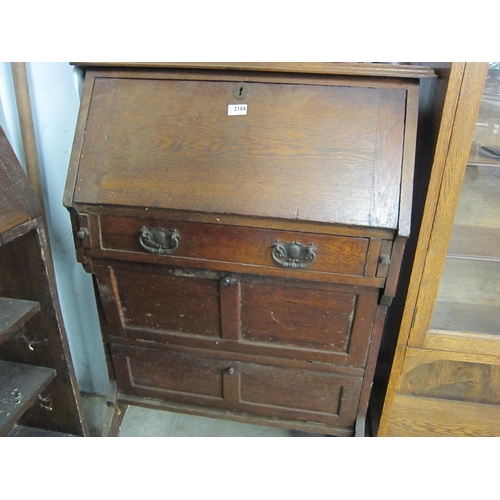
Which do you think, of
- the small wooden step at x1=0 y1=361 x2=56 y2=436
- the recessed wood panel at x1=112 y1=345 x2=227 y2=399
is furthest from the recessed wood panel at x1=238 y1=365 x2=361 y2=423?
the small wooden step at x1=0 y1=361 x2=56 y2=436

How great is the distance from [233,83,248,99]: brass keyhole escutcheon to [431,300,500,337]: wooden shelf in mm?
853

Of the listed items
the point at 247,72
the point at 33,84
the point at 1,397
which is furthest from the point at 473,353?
the point at 33,84

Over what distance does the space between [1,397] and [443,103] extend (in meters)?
1.36

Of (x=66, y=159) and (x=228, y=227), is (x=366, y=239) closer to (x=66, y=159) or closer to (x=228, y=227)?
(x=228, y=227)

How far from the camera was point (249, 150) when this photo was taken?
3.22 ft

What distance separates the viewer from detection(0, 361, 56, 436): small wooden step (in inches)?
36.8

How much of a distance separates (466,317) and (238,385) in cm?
77

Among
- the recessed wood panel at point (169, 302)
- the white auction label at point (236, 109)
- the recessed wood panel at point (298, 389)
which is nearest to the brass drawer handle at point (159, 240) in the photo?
the recessed wood panel at point (169, 302)

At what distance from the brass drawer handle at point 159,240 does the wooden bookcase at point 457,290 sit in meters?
0.67

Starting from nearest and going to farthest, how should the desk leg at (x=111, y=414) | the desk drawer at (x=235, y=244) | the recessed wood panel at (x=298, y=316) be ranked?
the desk drawer at (x=235, y=244)
the recessed wood panel at (x=298, y=316)
the desk leg at (x=111, y=414)

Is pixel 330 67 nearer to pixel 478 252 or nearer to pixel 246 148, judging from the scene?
pixel 246 148

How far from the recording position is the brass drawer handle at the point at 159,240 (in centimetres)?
102

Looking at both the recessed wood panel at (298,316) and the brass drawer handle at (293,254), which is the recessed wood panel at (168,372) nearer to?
the recessed wood panel at (298,316)

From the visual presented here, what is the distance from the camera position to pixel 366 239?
0.93m
